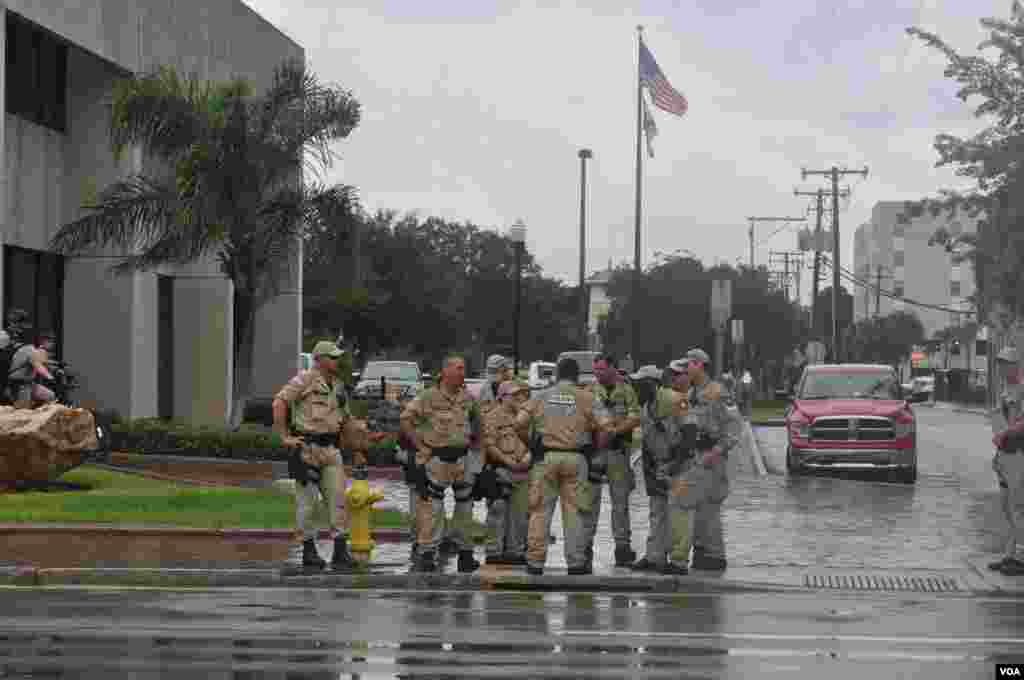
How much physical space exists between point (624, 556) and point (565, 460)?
56.1 inches

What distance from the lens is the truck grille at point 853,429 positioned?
27609 mm

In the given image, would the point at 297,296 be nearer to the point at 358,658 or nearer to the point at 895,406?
the point at 895,406

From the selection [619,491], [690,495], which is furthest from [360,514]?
[690,495]

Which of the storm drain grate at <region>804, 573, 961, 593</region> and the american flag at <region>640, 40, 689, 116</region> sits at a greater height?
the american flag at <region>640, 40, 689, 116</region>

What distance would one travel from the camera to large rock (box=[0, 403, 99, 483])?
2005cm

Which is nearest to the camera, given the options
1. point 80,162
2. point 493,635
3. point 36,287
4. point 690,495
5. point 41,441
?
point 493,635

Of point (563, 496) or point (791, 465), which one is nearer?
point (563, 496)

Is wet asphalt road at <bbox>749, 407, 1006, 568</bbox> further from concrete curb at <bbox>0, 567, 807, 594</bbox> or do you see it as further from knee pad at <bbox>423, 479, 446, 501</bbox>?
knee pad at <bbox>423, 479, 446, 501</bbox>

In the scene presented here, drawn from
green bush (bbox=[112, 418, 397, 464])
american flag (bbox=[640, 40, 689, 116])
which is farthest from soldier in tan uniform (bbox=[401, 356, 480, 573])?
american flag (bbox=[640, 40, 689, 116])

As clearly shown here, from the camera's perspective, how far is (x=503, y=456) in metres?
15.4

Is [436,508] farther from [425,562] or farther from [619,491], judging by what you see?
[619,491]

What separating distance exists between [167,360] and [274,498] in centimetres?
1807

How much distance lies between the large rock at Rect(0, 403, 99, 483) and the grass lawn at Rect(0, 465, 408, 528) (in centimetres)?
29

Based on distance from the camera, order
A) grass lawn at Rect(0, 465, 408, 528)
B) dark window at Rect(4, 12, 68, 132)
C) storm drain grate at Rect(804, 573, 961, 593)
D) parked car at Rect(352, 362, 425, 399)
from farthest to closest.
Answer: parked car at Rect(352, 362, 425, 399) → dark window at Rect(4, 12, 68, 132) → grass lawn at Rect(0, 465, 408, 528) → storm drain grate at Rect(804, 573, 961, 593)
